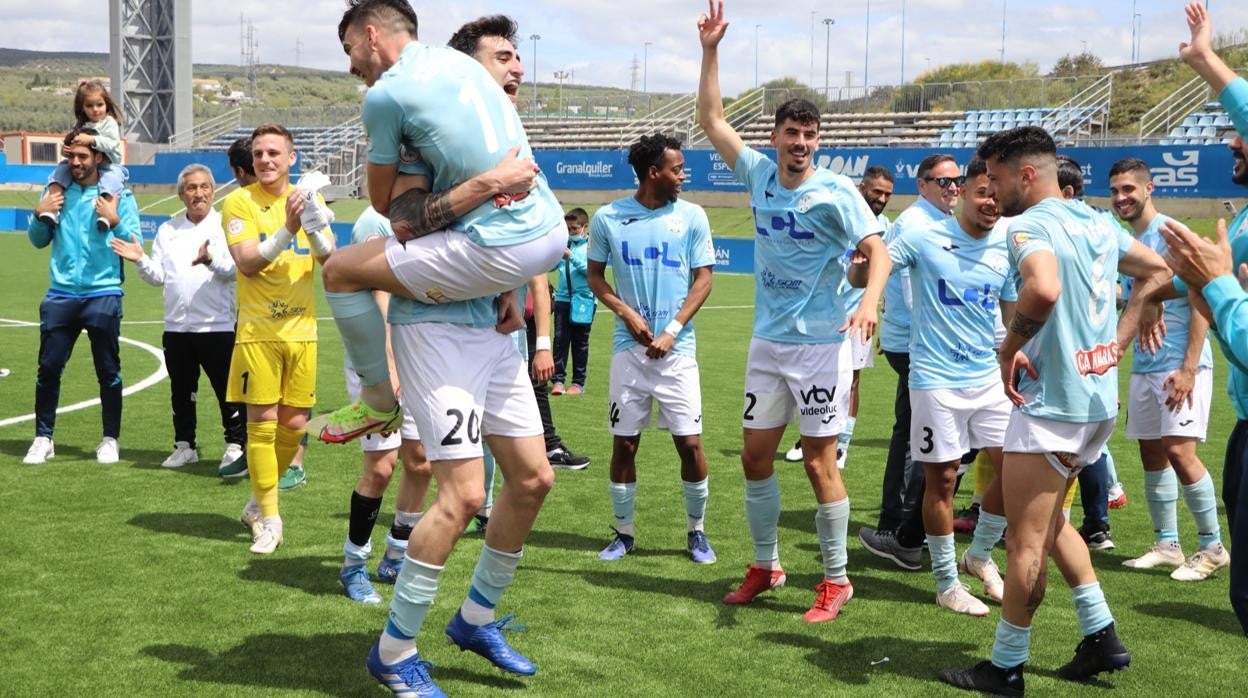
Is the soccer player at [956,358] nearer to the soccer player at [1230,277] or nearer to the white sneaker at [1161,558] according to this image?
the white sneaker at [1161,558]

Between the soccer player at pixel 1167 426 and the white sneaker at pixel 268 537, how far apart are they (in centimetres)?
468

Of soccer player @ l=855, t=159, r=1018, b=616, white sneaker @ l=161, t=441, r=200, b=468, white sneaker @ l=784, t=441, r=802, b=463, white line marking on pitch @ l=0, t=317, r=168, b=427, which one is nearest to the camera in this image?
soccer player @ l=855, t=159, r=1018, b=616

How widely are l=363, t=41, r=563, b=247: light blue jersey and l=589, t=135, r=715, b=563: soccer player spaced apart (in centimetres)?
275

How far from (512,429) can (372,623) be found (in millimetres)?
1525

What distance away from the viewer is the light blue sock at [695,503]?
708cm

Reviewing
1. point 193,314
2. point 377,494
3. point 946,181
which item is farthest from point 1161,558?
point 193,314

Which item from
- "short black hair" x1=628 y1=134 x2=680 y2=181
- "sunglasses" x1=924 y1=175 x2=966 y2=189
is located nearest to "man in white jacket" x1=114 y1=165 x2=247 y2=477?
"short black hair" x1=628 y1=134 x2=680 y2=181

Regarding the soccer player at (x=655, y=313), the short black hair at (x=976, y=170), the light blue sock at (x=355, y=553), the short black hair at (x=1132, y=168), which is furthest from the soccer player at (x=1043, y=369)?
the light blue sock at (x=355, y=553)

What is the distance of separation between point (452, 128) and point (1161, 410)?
465 centimetres

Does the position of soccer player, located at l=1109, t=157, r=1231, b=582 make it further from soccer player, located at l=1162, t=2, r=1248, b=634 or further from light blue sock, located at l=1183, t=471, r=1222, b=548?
soccer player, located at l=1162, t=2, r=1248, b=634

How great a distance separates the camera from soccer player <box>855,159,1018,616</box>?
6.27 metres

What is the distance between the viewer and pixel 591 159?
143 feet

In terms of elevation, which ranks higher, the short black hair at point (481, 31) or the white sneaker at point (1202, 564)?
→ the short black hair at point (481, 31)

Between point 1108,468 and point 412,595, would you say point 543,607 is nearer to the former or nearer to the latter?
point 412,595
